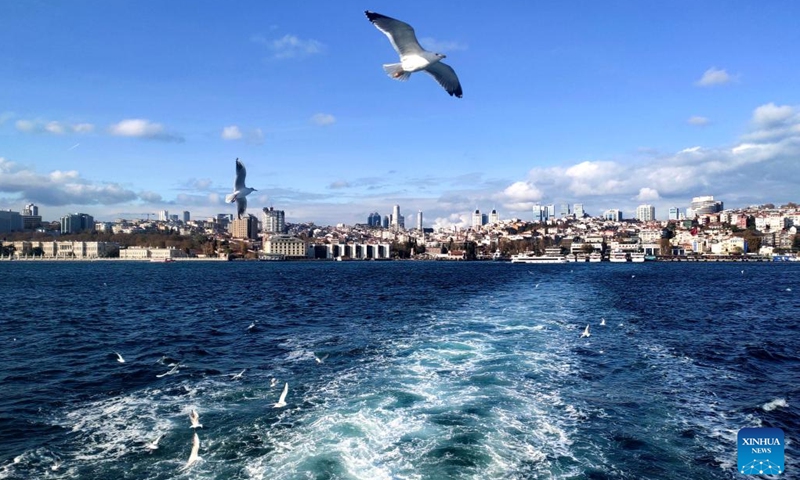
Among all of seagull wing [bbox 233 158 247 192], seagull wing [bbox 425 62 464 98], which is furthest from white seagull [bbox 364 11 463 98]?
seagull wing [bbox 233 158 247 192]

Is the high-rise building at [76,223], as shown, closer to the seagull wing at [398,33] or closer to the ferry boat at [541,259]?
the ferry boat at [541,259]

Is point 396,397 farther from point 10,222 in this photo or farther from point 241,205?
point 10,222

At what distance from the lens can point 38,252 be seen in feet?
472

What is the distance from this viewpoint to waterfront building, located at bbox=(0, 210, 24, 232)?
565 feet

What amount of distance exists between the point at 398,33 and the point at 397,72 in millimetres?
510

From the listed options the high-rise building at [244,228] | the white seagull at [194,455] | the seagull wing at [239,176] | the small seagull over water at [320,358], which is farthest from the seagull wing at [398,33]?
the high-rise building at [244,228]

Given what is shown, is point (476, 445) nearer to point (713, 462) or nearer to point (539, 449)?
point (539, 449)

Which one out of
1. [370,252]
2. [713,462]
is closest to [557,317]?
[713,462]

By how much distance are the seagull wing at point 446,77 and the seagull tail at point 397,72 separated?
0.91m

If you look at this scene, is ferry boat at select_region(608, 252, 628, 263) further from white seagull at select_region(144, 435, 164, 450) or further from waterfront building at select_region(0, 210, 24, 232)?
waterfront building at select_region(0, 210, 24, 232)

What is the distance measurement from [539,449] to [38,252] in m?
165

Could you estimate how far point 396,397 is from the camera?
30.1 ft

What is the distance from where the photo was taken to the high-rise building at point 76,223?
7160 inches

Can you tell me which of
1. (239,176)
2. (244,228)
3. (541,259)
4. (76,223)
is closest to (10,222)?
(76,223)
